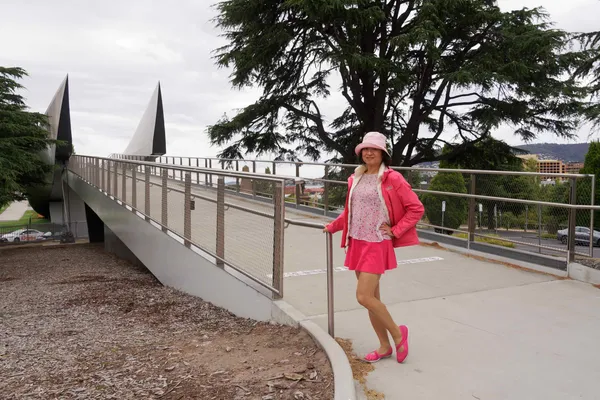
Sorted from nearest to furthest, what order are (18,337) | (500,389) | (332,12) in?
(500,389) → (18,337) → (332,12)

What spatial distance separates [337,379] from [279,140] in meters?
18.7

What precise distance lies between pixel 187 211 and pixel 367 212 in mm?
4449

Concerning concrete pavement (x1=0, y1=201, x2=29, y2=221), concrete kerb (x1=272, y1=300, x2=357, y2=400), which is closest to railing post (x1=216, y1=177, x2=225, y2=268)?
concrete kerb (x1=272, y1=300, x2=357, y2=400)

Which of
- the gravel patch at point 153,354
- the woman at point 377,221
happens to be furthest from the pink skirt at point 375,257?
the gravel patch at point 153,354

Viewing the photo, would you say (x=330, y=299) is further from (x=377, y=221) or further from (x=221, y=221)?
(x=221, y=221)

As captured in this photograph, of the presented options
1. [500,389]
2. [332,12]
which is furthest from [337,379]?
[332,12]

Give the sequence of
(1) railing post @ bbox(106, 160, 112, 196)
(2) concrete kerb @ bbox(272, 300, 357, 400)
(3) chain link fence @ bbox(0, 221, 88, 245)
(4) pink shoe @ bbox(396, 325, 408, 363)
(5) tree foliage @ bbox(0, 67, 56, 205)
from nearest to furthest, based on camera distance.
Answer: (2) concrete kerb @ bbox(272, 300, 357, 400) < (4) pink shoe @ bbox(396, 325, 408, 363) < (1) railing post @ bbox(106, 160, 112, 196) < (5) tree foliage @ bbox(0, 67, 56, 205) < (3) chain link fence @ bbox(0, 221, 88, 245)

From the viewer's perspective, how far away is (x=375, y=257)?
3.55 m

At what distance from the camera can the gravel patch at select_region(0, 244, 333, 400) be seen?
3588mm

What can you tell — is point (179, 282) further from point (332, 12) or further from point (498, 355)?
point (332, 12)

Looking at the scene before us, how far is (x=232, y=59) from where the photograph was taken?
816 inches

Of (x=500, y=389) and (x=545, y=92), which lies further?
(x=545, y=92)

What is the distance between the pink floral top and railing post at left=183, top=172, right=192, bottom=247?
4.08 meters

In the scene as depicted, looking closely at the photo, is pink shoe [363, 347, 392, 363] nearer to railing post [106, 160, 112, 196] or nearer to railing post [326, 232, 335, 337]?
railing post [326, 232, 335, 337]
